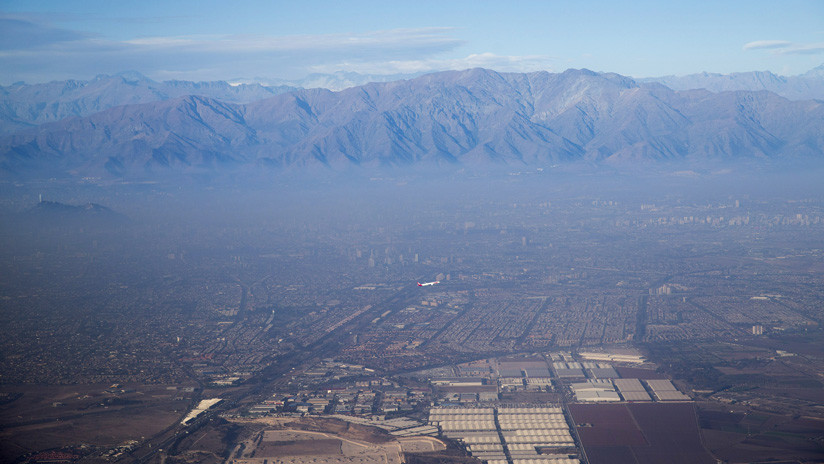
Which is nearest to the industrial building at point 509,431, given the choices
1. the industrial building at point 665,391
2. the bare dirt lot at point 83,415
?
the industrial building at point 665,391

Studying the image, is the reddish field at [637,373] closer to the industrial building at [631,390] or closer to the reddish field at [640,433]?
the industrial building at [631,390]

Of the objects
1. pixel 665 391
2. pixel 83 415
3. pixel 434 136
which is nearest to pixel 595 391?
pixel 665 391

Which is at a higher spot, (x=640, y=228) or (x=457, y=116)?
(x=457, y=116)

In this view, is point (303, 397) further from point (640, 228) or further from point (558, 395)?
point (640, 228)

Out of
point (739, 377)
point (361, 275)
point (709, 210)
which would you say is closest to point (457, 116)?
point (709, 210)

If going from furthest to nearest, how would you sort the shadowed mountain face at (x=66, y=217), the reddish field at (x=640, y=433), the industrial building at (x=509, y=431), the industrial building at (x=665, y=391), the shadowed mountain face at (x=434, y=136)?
1. the shadowed mountain face at (x=434, y=136)
2. the shadowed mountain face at (x=66, y=217)
3. the industrial building at (x=665, y=391)
4. the industrial building at (x=509, y=431)
5. the reddish field at (x=640, y=433)
